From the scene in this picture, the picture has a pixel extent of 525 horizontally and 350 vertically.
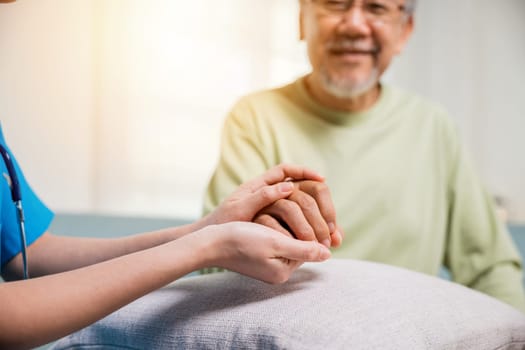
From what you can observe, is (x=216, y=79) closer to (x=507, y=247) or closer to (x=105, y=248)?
(x=507, y=247)

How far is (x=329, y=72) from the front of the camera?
143 centimetres

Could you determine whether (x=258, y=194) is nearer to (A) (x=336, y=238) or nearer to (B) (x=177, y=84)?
(A) (x=336, y=238)

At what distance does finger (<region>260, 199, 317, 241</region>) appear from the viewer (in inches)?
32.7

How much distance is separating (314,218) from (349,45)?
686 millimetres

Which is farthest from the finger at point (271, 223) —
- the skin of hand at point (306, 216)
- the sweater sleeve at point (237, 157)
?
the sweater sleeve at point (237, 157)

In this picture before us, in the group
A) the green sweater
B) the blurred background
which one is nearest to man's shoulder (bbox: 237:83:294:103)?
the green sweater

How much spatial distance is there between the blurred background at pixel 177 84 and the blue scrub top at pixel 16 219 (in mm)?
2227

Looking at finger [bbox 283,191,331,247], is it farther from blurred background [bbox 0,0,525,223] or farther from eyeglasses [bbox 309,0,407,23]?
blurred background [bbox 0,0,525,223]

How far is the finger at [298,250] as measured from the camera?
0.73m

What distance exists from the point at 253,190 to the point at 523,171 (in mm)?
2554

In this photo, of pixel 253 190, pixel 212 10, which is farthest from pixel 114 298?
pixel 212 10

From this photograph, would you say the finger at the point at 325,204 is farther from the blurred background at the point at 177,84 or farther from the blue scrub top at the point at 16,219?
the blurred background at the point at 177,84

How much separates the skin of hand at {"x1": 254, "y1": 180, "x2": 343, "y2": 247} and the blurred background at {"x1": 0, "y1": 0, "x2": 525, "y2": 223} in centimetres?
240

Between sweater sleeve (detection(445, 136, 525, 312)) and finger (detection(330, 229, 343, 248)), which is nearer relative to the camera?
finger (detection(330, 229, 343, 248))
